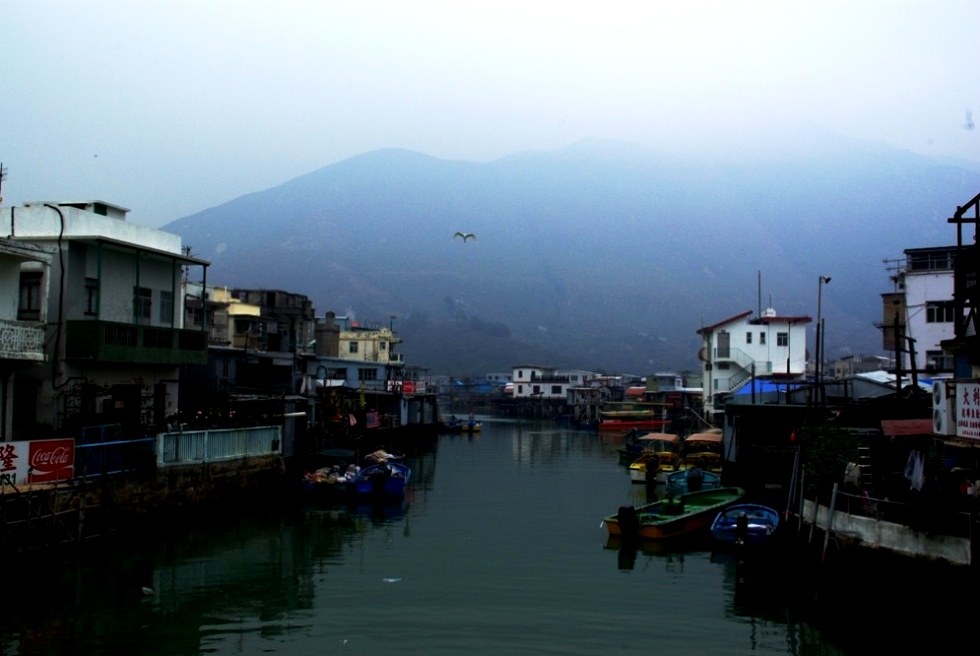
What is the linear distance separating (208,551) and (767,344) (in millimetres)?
56156

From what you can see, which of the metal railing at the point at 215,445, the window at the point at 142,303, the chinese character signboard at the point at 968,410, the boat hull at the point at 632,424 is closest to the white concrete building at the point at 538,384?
the boat hull at the point at 632,424

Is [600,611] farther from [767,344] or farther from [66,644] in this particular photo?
[767,344]

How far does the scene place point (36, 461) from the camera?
22.5m

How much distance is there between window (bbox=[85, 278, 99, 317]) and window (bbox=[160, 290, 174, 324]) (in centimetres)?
387

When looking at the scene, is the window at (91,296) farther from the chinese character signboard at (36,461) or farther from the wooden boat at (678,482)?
the wooden boat at (678,482)

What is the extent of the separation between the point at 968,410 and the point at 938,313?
31.1 m

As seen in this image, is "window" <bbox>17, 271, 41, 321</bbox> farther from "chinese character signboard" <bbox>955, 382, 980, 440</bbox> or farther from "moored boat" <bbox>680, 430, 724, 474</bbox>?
"moored boat" <bbox>680, 430, 724, 474</bbox>

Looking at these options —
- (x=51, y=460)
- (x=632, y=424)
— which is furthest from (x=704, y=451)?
(x=632, y=424)

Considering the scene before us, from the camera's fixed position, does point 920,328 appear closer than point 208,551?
No

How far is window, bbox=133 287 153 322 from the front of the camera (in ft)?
103

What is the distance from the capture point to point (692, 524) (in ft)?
95.5

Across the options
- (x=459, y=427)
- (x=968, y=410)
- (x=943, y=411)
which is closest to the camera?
(x=968, y=410)

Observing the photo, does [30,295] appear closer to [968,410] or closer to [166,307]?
[166,307]

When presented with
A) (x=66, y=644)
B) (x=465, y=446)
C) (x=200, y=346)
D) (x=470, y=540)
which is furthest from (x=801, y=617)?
(x=465, y=446)
